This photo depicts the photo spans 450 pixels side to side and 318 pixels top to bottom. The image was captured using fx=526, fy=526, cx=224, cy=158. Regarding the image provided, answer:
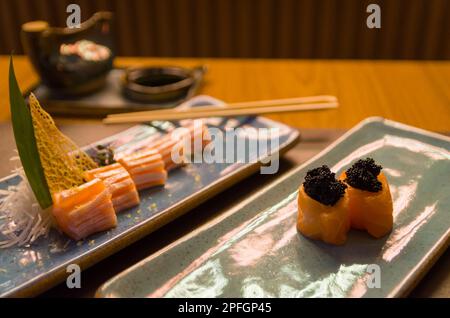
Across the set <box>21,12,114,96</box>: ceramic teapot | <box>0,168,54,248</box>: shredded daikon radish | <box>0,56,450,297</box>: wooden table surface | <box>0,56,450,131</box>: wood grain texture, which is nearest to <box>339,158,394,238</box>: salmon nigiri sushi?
<box>0,56,450,297</box>: wooden table surface

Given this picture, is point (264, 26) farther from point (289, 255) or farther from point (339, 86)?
point (289, 255)

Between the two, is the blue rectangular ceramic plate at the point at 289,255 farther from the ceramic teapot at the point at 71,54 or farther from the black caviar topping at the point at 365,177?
the ceramic teapot at the point at 71,54

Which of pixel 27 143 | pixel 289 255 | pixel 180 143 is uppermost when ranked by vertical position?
pixel 27 143

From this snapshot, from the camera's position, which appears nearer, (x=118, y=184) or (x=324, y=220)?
(x=324, y=220)

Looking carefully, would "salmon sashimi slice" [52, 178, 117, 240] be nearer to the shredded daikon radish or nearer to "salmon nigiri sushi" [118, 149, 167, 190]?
the shredded daikon radish

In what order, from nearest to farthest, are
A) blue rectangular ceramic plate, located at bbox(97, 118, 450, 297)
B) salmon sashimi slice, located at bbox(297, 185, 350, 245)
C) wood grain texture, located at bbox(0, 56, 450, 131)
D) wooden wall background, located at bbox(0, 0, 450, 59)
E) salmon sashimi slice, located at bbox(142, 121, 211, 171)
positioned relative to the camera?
1. blue rectangular ceramic plate, located at bbox(97, 118, 450, 297)
2. salmon sashimi slice, located at bbox(297, 185, 350, 245)
3. salmon sashimi slice, located at bbox(142, 121, 211, 171)
4. wood grain texture, located at bbox(0, 56, 450, 131)
5. wooden wall background, located at bbox(0, 0, 450, 59)

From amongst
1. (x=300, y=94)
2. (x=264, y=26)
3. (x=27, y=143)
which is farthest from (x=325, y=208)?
(x=264, y=26)
